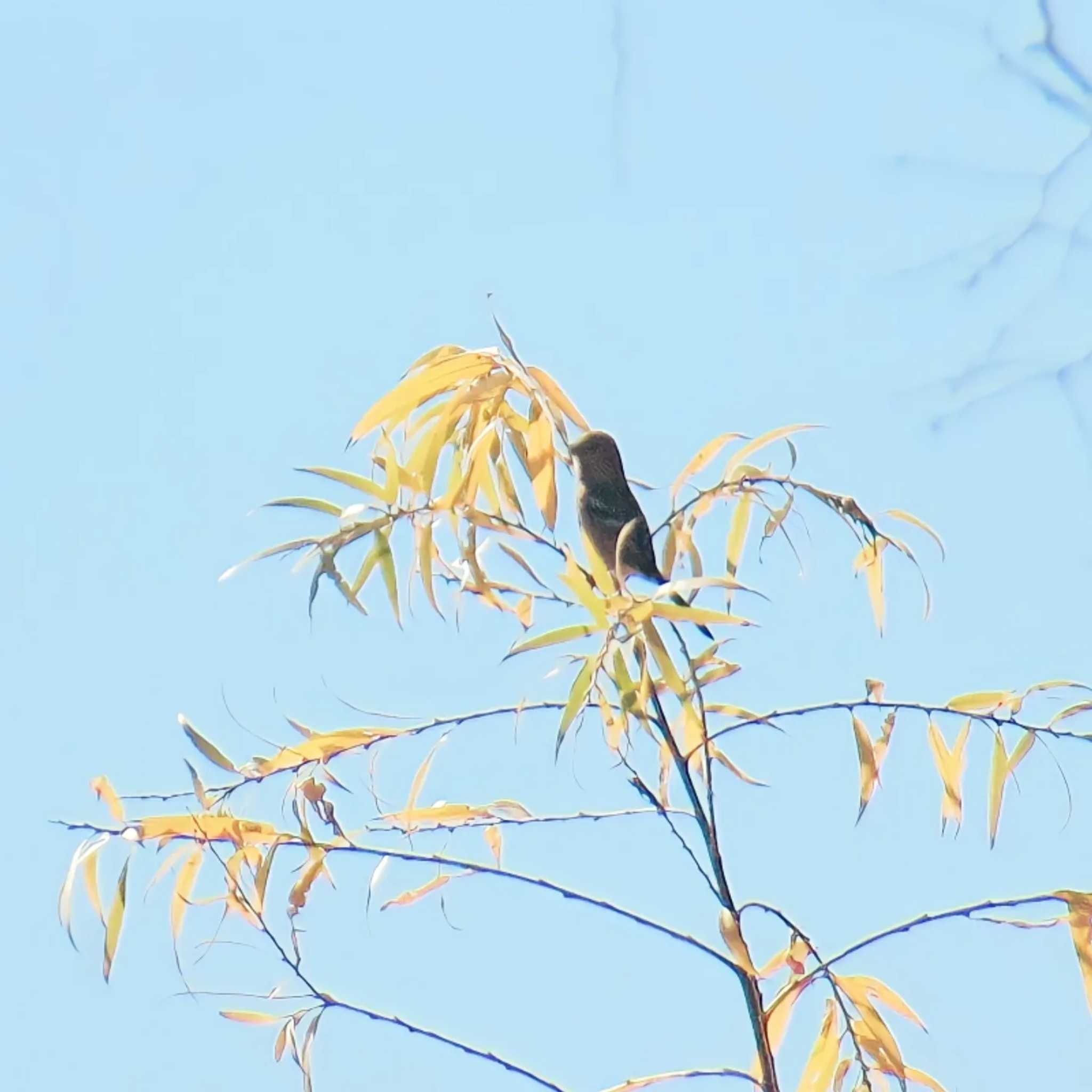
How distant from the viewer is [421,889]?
3.33 ft

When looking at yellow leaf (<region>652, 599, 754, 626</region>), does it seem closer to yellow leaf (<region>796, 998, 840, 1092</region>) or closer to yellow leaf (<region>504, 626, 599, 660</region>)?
yellow leaf (<region>504, 626, 599, 660</region>)

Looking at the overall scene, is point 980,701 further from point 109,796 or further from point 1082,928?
point 109,796

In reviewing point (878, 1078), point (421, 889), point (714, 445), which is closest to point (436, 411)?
point (714, 445)

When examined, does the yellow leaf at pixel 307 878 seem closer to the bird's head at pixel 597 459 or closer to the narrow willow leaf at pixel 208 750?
the narrow willow leaf at pixel 208 750

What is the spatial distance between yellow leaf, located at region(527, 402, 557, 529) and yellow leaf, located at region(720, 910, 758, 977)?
0.30 meters

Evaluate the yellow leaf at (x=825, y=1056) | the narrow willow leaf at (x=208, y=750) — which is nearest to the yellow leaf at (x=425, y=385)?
the narrow willow leaf at (x=208, y=750)

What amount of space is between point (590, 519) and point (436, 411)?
0.15m

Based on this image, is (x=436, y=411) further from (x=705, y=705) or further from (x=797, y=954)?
(x=797, y=954)

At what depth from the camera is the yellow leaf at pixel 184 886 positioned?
1.00m

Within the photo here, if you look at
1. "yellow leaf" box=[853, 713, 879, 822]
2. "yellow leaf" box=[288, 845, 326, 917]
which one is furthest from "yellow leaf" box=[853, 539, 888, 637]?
"yellow leaf" box=[288, 845, 326, 917]

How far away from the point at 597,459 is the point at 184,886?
0.43m

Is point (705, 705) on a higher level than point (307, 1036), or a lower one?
higher

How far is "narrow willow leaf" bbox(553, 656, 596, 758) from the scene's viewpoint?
84 cm

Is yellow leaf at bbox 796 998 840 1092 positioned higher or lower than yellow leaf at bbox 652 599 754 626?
lower
